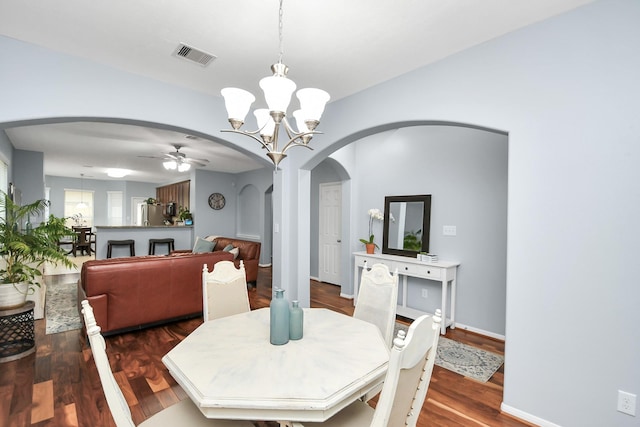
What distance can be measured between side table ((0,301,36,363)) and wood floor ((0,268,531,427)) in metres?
0.10

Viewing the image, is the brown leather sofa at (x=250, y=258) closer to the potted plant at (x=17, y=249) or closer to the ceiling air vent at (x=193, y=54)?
the potted plant at (x=17, y=249)

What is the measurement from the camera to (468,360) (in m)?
2.97

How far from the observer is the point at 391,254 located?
452cm

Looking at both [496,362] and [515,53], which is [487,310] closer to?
[496,362]

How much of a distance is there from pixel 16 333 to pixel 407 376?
374cm

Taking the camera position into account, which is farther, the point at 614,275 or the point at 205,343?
the point at 614,275

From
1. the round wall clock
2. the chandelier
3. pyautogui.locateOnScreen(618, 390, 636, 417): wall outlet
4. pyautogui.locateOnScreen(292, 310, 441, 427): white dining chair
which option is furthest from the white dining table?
the round wall clock

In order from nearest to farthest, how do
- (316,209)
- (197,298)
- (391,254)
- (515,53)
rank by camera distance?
(515,53) < (197,298) < (391,254) < (316,209)

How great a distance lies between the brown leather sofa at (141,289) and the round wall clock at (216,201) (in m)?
4.50

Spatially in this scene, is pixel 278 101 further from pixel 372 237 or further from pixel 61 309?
pixel 61 309

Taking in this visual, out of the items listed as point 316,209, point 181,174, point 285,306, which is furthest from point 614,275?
point 181,174

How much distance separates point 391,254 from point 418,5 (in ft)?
10.8

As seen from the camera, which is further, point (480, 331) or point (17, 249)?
point (480, 331)

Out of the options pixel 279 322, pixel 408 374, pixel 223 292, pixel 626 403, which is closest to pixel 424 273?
pixel 626 403
